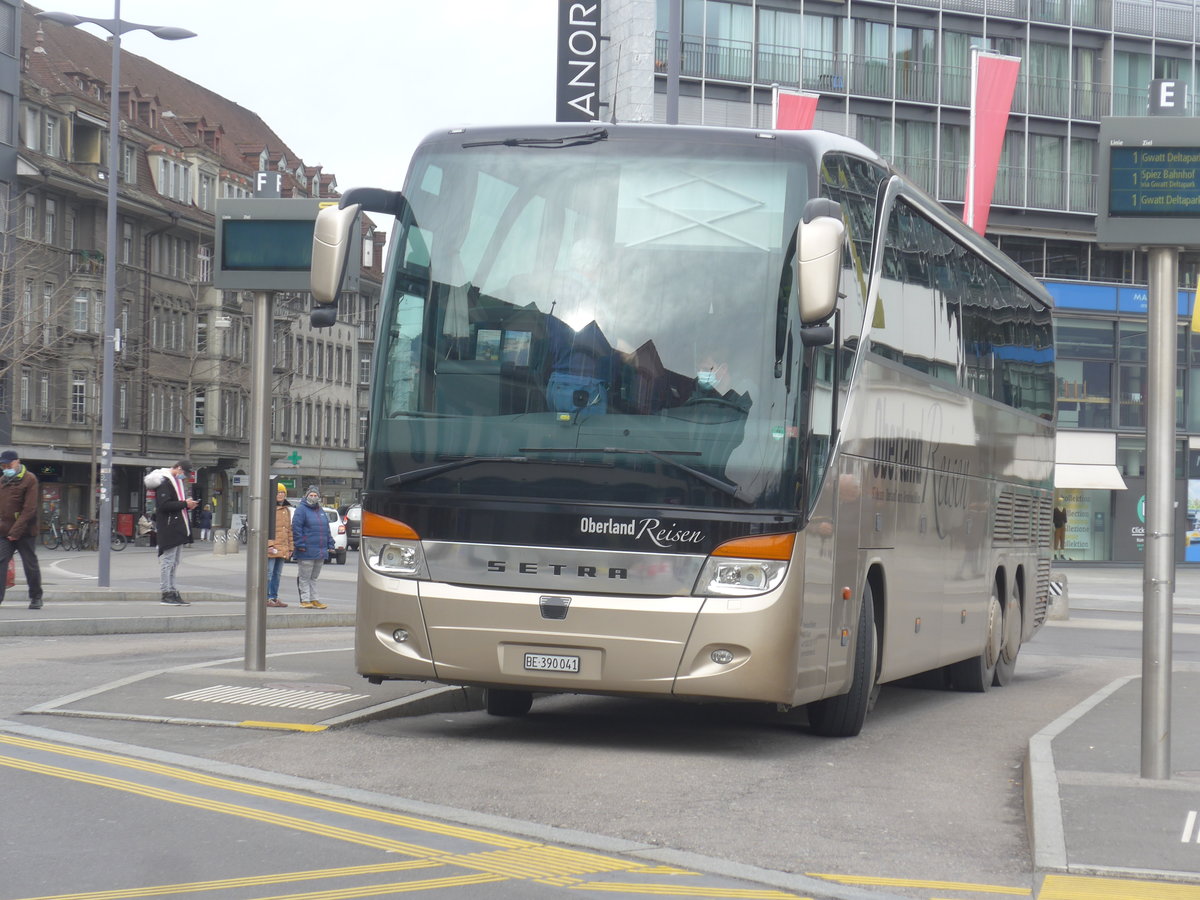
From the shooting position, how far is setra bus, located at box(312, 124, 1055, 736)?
9.84m

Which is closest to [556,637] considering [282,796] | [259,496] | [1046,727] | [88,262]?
[282,796]

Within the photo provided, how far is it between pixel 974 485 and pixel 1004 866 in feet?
25.8

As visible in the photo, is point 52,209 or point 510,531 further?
point 52,209

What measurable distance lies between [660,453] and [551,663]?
1.22 m

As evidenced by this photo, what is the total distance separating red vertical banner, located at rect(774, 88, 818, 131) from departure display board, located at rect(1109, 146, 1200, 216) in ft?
84.5

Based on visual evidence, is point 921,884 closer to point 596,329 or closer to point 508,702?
point 596,329

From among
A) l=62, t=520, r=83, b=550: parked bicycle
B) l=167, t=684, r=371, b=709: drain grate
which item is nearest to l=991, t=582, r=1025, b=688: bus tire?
l=167, t=684, r=371, b=709: drain grate

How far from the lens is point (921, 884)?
6.88 m

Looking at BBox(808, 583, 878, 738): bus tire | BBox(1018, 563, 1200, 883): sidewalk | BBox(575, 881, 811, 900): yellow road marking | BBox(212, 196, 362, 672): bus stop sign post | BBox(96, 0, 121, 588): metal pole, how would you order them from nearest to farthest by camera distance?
BBox(575, 881, 811, 900): yellow road marking, BBox(1018, 563, 1200, 883): sidewalk, BBox(808, 583, 878, 738): bus tire, BBox(212, 196, 362, 672): bus stop sign post, BBox(96, 0, 121, 588): metal pole

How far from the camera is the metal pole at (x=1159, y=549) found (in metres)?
9.17

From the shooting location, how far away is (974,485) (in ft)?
49.3

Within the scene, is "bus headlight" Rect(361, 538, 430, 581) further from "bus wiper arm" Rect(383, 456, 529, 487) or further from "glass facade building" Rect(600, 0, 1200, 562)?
"glass facade building" Rect(600, 0, 1200, 562)

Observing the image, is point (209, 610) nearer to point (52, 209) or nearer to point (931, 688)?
point (931, 688)

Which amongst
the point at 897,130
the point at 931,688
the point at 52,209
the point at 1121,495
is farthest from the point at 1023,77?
the point at 931,688
